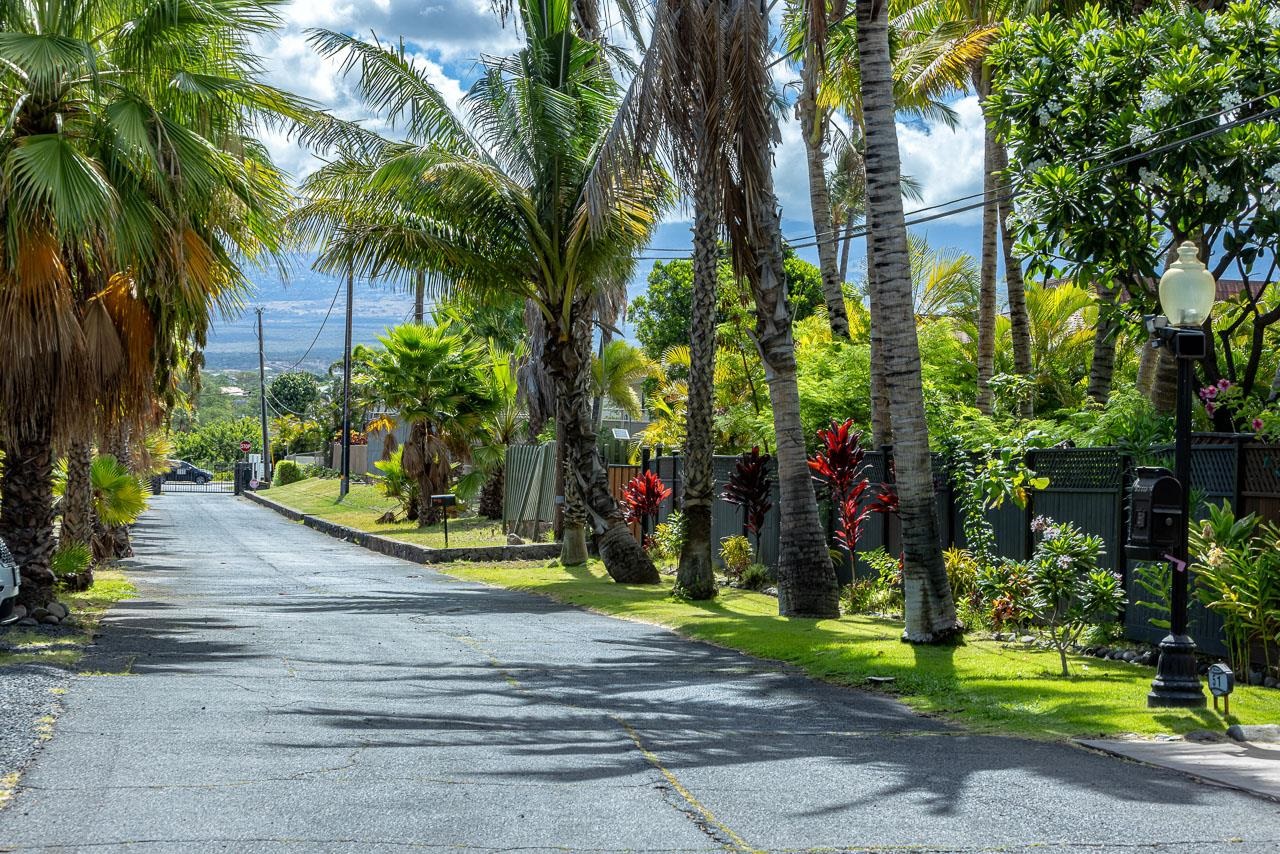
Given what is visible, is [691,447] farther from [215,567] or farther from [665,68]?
[215,567]

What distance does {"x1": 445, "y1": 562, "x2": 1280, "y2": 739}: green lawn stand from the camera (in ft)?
31.6

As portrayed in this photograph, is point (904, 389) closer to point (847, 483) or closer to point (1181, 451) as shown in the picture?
point (1181, 451)

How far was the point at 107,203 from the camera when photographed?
42.3ft

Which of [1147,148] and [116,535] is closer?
[1147,148]

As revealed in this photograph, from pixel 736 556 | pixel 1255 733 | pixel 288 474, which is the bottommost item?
pixel 1255 733

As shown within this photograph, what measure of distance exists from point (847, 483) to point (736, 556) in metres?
4.13

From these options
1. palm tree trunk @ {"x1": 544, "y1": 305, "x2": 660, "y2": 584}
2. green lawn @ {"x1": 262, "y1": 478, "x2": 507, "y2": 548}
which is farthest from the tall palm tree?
green lawn @ {"x1": 262, "y1": 478, "x2": 507, "y2": 548}

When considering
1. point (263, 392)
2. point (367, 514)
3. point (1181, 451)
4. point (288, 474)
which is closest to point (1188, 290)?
point (1181, 451)

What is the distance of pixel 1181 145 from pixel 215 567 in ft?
65.9

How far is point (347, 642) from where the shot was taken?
14.0 meters

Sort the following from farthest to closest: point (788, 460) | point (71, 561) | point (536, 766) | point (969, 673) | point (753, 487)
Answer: point (753, 487), point (71, 561), point (788, 460), point (969, 673), point (536, 766)

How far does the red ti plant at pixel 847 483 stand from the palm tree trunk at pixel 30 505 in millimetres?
9730

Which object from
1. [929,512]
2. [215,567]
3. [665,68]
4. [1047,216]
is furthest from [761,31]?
[215,567]

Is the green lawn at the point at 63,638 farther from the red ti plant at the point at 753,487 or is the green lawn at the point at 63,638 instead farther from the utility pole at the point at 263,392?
the utility pole at the point at 263,392
